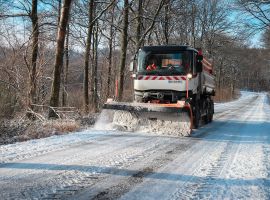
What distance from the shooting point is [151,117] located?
38.9 feet

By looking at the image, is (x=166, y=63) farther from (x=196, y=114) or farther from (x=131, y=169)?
(x=131, y=169)

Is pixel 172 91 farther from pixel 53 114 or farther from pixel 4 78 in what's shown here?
pixel 4 78

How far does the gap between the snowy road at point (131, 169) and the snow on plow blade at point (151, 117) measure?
4.41 feet

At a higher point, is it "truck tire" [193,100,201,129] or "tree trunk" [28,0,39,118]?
"tree trunk" [28,0,39,118]

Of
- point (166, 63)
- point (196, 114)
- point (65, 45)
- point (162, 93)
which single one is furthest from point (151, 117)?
point (65, 45)

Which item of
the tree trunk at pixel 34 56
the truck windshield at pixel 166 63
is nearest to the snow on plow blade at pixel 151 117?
the truck windshield at pixel 166 63

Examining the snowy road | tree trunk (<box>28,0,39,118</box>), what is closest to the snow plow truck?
the snowy road

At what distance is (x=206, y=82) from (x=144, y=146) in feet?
26.0

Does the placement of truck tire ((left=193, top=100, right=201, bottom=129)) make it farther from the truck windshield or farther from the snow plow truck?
the truck windshield

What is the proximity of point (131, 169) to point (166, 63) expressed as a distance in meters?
6.70

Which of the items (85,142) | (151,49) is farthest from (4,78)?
(85,142)

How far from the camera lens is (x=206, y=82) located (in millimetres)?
16344

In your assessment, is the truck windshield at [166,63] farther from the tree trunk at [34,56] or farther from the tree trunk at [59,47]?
the tree trunk at [34,56]

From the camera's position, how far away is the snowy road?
204 inches
